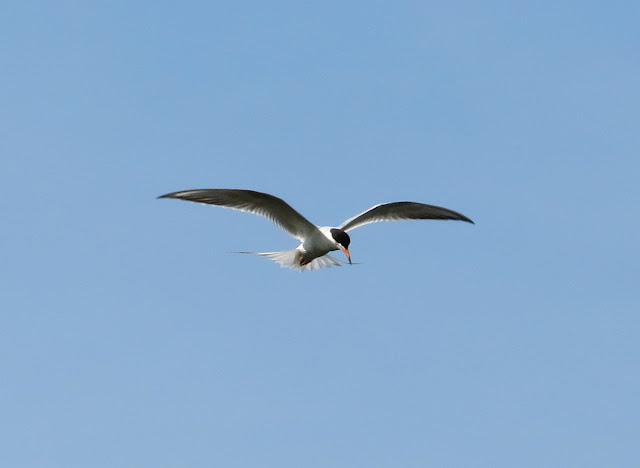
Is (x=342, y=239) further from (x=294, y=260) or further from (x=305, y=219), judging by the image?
(x=294, y=260)

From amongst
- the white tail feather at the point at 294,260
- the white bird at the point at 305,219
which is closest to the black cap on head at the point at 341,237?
the white bird at the point at 305,219

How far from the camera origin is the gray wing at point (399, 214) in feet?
57.7

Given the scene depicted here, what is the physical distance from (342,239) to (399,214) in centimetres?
173

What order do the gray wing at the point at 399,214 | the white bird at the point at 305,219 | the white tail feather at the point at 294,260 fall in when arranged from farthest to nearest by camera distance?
the white tail feather at the point at 294,260, the gray wing at the point at 399,214, the white bird at the point at 305,219

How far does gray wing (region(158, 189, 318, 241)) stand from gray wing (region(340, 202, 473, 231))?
3.09ft

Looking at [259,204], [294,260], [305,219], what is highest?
[259,204]

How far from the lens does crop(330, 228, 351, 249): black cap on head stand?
55.3 ft

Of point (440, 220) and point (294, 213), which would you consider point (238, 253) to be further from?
point (440, 220)

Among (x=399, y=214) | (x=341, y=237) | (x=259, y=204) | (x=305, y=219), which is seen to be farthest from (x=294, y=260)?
(x=399, y=214)

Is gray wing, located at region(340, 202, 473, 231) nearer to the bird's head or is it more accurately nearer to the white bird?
the white bird

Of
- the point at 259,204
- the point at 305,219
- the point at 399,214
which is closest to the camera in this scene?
the point at 259,204

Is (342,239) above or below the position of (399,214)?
below

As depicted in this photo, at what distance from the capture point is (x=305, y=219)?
17078 mm

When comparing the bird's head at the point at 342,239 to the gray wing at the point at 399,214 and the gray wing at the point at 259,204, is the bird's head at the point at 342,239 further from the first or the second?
the gray wing at the point at 399,214
